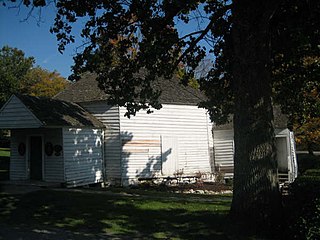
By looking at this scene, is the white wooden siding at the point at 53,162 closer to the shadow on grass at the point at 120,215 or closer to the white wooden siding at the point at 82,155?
the white wooden siding at the point at 82,155

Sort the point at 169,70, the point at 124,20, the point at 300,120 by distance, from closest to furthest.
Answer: the point at 124,20 → the point at 169,70 → the point at 300,120

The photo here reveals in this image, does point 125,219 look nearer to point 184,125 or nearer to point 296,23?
point 296,23

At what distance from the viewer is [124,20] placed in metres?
12.2

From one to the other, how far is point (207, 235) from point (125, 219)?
272cm

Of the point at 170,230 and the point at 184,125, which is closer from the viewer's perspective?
the point at 170,230

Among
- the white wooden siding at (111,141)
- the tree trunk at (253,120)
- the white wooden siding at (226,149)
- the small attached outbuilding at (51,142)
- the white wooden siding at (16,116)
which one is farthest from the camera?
the white wooden siding at (226,149)

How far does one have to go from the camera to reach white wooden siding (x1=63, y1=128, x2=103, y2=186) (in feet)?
60.6

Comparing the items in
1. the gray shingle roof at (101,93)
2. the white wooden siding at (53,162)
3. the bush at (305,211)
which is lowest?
the bush at (305,211)

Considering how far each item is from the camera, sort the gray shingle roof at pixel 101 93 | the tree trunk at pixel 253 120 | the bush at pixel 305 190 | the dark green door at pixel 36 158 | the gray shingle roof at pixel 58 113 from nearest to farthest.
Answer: the bush at pixel 305 190 < the tree trunk at pixel 253 120 < the gray shingle roof at pixel 58 113 < the dark green door at pixel 36 158 < the gray shingle roof at pixel 101 93

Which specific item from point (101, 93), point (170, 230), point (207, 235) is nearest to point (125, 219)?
point (170, 230)

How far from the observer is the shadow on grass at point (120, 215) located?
9148mm

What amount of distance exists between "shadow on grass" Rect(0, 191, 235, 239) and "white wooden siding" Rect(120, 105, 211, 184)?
738 cm

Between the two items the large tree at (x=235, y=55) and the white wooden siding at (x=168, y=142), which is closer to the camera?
the large tree at (x=235, y=55)

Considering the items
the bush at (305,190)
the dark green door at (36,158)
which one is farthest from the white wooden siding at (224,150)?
the bush at (305,190)
